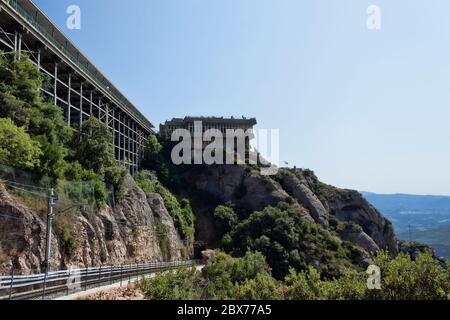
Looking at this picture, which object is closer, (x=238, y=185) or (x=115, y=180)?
(x=115, y=180)

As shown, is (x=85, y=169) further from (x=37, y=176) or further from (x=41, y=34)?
(x=41, y=34)

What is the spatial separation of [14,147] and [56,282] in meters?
8.56

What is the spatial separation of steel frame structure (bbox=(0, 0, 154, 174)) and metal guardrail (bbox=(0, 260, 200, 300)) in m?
Answer: 17.8

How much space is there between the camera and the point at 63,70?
42.7 meters

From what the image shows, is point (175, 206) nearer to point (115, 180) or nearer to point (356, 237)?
point (115, 180)

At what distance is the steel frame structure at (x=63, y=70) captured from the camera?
105 feet

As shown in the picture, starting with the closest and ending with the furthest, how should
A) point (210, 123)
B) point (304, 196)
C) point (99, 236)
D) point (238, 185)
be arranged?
point (99, 236), point (304, 196), point (238, 185), point (210, 123)

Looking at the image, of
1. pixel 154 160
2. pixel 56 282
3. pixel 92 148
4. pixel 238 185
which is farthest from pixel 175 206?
pixel 56 282

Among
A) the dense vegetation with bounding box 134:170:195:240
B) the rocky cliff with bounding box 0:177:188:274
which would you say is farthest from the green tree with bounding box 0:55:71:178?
the dense vegetation with bounding box 134:170:195:240

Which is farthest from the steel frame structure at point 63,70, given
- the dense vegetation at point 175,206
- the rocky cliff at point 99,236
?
the rocky cliff at point 99,236

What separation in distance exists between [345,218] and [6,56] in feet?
250

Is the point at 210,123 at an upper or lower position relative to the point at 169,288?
upper

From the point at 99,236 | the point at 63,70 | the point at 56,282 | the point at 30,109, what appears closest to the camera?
the point at 56,282
